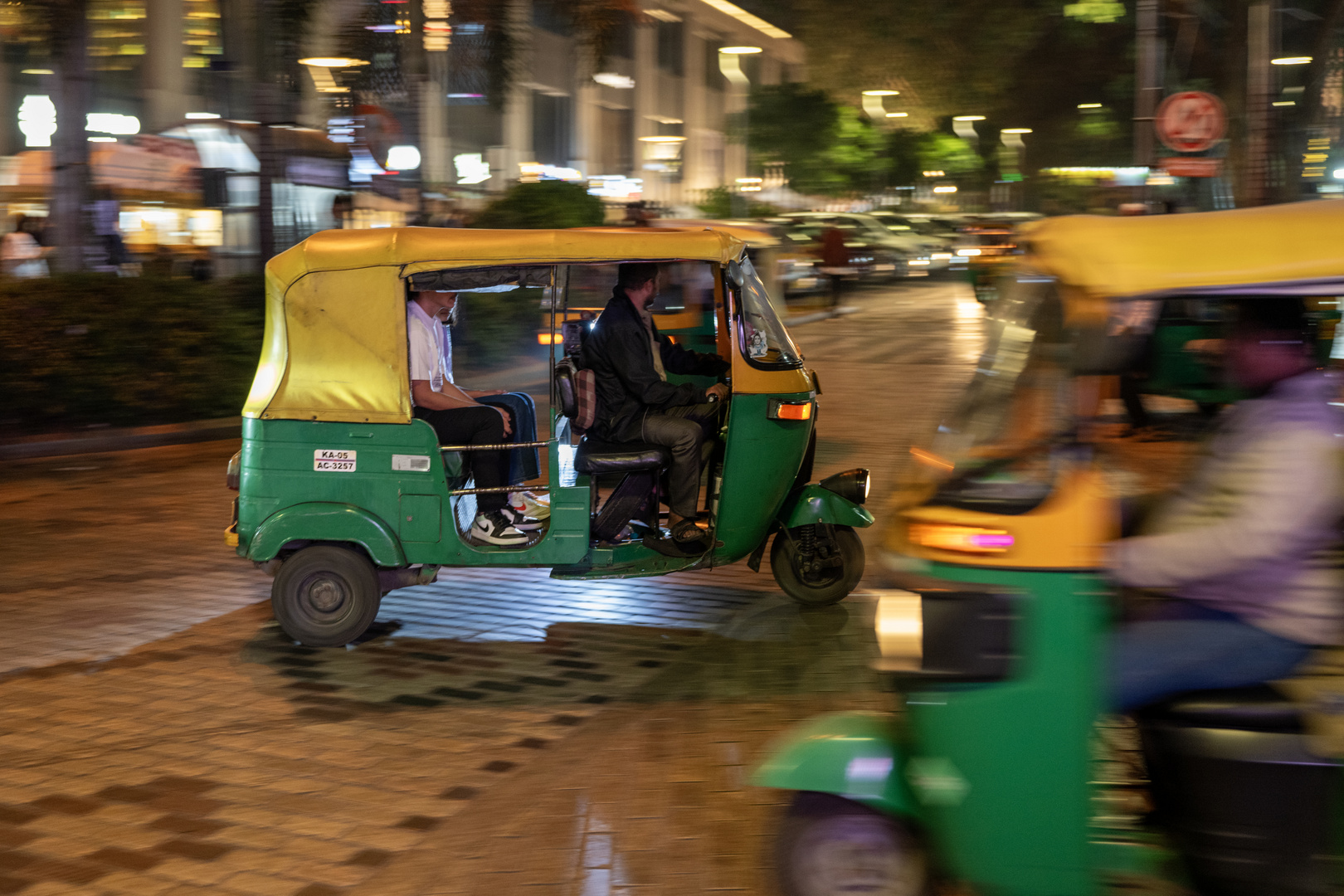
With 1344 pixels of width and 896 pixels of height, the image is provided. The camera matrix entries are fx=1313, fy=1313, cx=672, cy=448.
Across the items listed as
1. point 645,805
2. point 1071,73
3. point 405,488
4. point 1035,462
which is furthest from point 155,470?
point 1071,73

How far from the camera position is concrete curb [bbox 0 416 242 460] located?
40.9ft

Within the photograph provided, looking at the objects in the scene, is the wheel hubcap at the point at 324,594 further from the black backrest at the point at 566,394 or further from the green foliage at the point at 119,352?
the green foliage at the point at 119,352

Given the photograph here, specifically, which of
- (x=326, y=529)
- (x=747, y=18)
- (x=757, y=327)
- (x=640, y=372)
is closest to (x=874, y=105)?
(x=747, y=18)

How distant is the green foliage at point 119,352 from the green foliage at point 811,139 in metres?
40.6

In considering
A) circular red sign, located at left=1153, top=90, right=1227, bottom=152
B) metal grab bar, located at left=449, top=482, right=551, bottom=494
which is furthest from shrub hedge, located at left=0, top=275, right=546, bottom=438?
circular red sign, located at left=1153, top=90, right=1227, bottom=152

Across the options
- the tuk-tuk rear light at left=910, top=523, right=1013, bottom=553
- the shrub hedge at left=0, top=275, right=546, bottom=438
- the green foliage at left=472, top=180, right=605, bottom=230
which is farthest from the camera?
the green foliage at left=472, top=180, right=605, bottom=230

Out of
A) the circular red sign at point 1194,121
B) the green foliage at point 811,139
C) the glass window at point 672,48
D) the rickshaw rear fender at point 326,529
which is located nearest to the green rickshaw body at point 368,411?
the rickshaw rear fender at point 326,529

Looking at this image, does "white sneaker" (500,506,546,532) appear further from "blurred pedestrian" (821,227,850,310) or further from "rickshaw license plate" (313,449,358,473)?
"blurred pedestrian" (821,227,850,310)

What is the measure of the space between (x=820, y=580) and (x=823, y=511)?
0.46 metres

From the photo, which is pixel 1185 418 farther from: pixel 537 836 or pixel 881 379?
pixel 881 379

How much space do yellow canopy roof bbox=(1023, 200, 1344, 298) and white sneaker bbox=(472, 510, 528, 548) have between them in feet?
12.5

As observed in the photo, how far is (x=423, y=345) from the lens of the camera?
6.84 meters

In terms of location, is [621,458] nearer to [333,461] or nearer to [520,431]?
[520,431]

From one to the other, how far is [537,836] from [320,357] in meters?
3.05
